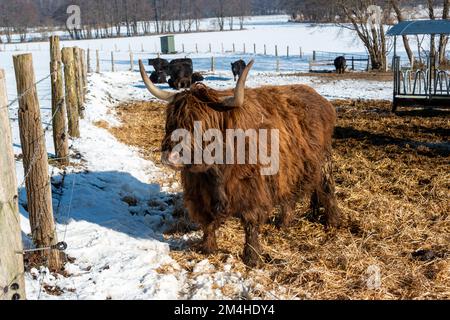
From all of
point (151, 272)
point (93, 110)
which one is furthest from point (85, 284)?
point (93, 110)

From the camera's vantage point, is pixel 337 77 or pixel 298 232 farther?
pixel 337 77

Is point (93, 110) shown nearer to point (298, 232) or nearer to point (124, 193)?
point (124, 193)

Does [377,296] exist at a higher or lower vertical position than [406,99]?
lower

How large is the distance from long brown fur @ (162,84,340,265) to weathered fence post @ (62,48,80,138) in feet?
14.2

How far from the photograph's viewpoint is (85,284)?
3783mm

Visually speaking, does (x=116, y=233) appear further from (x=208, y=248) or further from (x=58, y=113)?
(x=58, y=113)

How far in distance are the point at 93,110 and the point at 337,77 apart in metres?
16.1

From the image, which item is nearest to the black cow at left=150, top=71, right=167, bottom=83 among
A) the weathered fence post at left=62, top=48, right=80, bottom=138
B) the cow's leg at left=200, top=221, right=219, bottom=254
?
the weathered fence post at left=62, top=48, right=80, bottom=138

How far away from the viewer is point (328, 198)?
5.39 m

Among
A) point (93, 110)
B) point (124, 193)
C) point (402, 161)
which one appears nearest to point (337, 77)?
point (93, 110)
